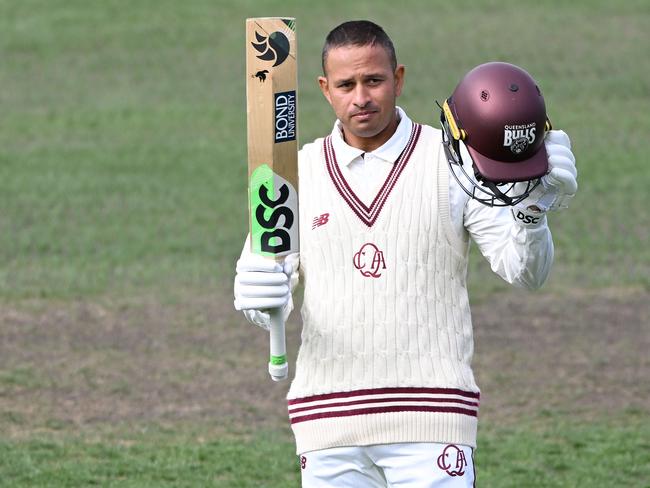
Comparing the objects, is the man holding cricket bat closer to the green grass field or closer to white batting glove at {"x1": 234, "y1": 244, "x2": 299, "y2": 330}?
white batting glove at {"x1": 234, "y1": 244, "x2": 299, "y2": 330}

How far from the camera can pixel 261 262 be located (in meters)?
4.44

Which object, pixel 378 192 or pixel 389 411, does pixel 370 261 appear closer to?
pixel 378 192

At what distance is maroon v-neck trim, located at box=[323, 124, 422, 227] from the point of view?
464cm

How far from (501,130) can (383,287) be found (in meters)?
0.73

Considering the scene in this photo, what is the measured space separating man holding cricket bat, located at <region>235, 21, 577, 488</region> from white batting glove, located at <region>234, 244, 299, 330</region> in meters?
0.01

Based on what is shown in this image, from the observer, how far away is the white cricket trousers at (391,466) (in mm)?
4508

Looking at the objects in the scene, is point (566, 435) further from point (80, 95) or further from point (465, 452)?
point (80, 95)

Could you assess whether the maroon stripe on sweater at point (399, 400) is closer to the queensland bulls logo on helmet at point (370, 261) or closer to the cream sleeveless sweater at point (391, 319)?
the cream sleeveless sweater at point (391, 319)

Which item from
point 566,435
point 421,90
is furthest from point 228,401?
point 421,90

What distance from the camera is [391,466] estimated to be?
15.0 feet

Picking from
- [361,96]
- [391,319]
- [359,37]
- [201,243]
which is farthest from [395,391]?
[201,243]

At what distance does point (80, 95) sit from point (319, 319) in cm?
1353

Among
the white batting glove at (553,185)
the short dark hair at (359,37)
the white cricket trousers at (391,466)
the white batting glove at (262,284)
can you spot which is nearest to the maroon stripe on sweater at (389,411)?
the white cricket trousers at (391,466)

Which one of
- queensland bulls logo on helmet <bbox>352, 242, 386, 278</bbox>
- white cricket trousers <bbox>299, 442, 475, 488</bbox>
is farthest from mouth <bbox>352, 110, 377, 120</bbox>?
white cricket trousers <bbox>299, 442, 475, 488</bbox>
